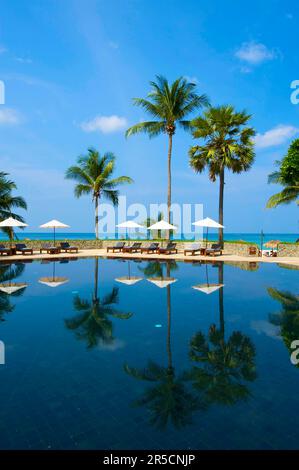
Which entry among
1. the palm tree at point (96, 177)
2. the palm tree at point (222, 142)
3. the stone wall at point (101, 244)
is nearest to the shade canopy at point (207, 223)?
the palm tree at point (222, 142)

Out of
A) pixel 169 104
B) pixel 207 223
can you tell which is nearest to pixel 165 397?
pixel 207 223

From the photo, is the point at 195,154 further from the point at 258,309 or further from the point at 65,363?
the point at 65,363

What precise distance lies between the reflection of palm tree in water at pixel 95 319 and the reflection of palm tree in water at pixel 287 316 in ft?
11.8

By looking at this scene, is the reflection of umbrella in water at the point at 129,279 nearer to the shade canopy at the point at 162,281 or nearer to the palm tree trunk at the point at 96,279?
the shade canopy at the point at 162,281

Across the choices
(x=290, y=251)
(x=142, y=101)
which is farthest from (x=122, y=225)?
(x=290, y=251)

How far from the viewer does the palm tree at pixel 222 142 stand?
20.5 metres

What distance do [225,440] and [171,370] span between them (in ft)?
5.11

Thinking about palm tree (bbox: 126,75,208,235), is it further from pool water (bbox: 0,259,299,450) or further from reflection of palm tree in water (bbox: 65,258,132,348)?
pool water (bbox: 0,259,299,450)

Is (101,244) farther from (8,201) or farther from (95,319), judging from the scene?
(95,319)

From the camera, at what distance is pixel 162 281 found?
38.0 feet

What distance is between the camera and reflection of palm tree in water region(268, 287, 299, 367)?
590 centimetres

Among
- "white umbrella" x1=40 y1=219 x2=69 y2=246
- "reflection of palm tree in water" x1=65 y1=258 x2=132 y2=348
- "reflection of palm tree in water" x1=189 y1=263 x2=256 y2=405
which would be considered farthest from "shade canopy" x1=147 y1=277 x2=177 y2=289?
"white umbrella" x1=40 y1=219 x2=69 y2=246

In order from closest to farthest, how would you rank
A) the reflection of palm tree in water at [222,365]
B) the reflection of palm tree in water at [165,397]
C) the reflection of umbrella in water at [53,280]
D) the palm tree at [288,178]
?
the reflection of palm tree in water at [165,397], the reflection of palm tree in water at [222,365], the reflection of umbrella in water at [53,280], the palm tree at [288,178]

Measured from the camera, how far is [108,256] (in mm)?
20297
